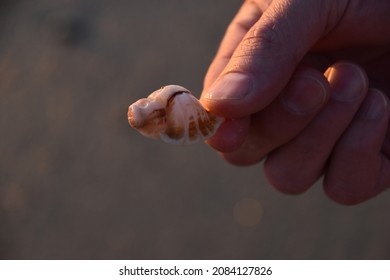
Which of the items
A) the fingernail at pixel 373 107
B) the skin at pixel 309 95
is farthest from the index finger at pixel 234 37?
the fingernail at pixel 373 107

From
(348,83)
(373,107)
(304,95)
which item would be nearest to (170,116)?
(304,95)

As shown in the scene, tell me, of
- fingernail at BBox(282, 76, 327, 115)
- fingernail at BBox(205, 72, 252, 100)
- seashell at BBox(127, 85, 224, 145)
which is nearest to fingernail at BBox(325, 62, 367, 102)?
fingernail at BBox(282, 76, 327, 115)

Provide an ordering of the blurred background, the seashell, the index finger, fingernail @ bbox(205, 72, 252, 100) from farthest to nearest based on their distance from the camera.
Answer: the blurred background
the index finger
fingernail @ bbox(205, 72, 252, 100)
the seashell

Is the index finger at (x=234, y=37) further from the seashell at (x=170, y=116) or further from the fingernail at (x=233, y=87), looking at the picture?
the seashell at (x=170, y=116)

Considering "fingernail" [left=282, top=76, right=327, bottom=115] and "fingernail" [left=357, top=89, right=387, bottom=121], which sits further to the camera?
"fingernail" [left=357, top=89, right=387, bottom=121]

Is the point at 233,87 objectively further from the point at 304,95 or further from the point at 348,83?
the point at 348,83

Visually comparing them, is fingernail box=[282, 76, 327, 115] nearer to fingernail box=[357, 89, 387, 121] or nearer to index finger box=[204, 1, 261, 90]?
fingernail box=[357, 89, 387, 121]

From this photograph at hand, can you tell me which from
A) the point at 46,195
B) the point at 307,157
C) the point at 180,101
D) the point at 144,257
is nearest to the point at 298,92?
the point at 307,157
